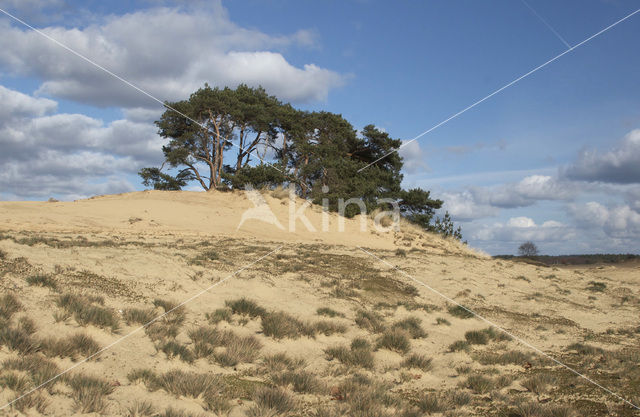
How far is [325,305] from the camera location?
10648mm

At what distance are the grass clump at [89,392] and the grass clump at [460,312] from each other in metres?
8.73

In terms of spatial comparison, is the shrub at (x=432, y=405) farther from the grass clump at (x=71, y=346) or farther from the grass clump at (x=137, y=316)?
the grass clump at (x=137, y=316)

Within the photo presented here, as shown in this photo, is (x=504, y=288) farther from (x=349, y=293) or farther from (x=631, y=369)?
(x=631, y=369)

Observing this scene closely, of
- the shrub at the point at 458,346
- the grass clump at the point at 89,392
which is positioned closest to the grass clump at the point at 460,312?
the shrub at the point at 458,346

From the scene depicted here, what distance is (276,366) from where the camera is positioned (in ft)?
22.9

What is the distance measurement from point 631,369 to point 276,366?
6159 millimetres

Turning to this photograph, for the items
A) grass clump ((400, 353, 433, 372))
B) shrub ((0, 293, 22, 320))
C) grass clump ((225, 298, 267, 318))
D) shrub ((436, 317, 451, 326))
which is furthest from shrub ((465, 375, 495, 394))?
shrub ((0, 293, 22, 320))

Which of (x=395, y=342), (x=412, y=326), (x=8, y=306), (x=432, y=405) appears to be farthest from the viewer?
(x=412, y=326)

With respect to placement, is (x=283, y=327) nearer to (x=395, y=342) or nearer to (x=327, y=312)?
(x=327, y=312)

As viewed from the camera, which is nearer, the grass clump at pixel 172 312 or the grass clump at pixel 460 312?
the grass clump at pixel 172 312

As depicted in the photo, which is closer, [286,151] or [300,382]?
[300,382]

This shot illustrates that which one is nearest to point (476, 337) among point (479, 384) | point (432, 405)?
point (479, 384)

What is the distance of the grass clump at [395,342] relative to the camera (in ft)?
27.9

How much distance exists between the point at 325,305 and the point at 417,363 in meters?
3.23
